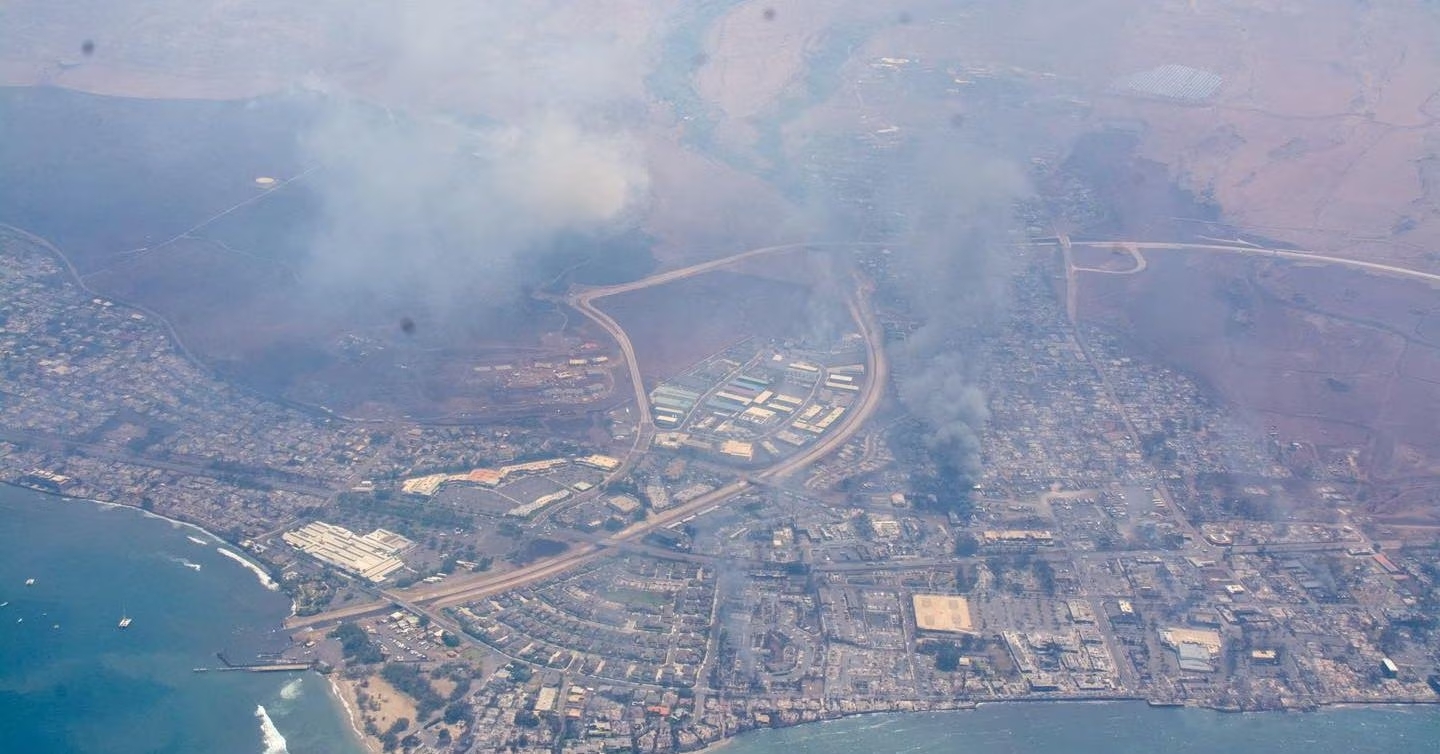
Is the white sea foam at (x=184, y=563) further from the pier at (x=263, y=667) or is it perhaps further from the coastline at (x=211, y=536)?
the pier at (x=263, y=667)

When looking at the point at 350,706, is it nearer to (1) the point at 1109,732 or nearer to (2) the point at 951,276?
(1) the point at 1109,732

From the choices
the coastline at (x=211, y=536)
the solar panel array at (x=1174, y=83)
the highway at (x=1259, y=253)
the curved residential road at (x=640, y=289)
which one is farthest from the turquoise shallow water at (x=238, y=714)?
the solar panel array at (x=1174, y=83)

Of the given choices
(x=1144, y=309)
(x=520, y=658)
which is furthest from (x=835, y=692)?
(x=1144, y=309)

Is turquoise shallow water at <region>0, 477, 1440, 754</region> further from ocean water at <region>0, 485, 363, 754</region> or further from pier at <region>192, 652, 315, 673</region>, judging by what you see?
pier at <region>192, 652, 315, 673</region>

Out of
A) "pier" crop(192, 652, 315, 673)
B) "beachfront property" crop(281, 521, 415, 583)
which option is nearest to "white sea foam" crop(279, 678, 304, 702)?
"pier" crop(192, 652, 315, 673)

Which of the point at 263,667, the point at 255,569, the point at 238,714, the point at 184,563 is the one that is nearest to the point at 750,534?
the point at 263,667

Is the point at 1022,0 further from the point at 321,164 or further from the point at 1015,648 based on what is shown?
the point at 1015,648
